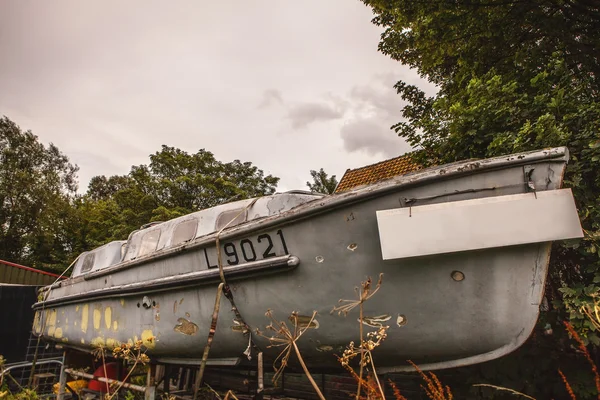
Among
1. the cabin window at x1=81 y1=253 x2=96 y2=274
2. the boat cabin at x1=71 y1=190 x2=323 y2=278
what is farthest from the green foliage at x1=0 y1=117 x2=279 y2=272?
the boat cabin at x1=71 y1=190 x2=323 y2=278

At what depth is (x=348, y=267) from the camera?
2.67 m

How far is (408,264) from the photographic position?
2531 millimetres

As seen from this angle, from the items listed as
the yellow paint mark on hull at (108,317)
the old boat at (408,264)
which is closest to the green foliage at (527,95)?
the old boat at (408,264)

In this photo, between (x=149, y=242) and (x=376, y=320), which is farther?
(x=149, y=242)

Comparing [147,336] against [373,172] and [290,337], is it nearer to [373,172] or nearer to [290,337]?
[290,337]

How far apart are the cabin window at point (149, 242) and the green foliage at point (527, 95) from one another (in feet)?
12.6

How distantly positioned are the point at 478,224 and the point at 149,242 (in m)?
4.28

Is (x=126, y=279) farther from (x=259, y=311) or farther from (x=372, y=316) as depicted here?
(x=372, y=316)

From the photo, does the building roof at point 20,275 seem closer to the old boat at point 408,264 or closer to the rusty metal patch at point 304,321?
the old boat at point 408,264

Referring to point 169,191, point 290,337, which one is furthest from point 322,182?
point 290,337

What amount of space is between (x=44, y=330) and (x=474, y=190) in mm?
7273

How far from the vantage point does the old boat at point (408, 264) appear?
2.33 metres

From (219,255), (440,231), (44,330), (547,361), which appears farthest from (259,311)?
(44,330)

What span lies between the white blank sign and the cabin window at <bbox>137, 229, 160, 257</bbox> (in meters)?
3.56
